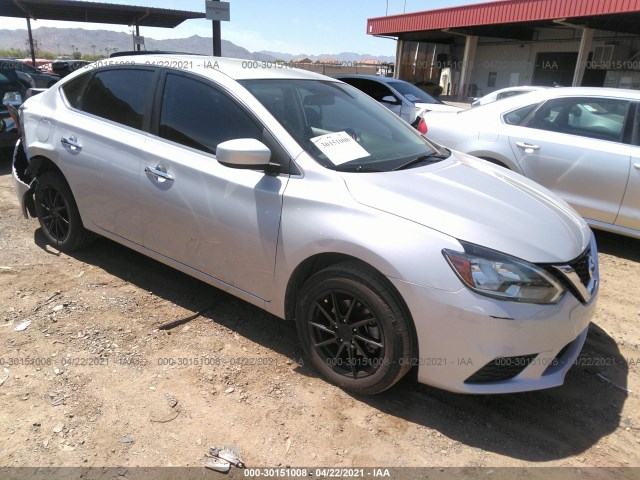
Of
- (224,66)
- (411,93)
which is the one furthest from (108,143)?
(411,93)

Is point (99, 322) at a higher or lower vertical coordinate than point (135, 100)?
lower

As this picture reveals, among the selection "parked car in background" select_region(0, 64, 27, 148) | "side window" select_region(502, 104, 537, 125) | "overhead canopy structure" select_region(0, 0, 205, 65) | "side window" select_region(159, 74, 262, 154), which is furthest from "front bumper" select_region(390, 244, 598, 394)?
"overhead canopy structure" select_region(0, 0, 205, 65)

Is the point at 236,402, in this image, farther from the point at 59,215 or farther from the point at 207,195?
the point at 59,215

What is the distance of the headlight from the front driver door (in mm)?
1017

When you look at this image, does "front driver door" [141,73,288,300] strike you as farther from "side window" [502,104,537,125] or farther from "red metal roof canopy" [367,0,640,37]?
"red metal roof canopy" [367,0,640,37]

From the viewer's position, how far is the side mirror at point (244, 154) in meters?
2.60

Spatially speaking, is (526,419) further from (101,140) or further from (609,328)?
(101,140)

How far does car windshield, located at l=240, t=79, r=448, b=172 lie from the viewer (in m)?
2.85

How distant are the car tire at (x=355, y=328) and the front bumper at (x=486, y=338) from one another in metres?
0.09

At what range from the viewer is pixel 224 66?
3.31 m

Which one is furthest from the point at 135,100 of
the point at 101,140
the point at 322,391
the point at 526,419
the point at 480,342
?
the point at 526,419

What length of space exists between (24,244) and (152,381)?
2.58 metres

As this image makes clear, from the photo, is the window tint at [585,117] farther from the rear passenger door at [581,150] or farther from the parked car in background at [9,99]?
the parked car in background at [9,99]

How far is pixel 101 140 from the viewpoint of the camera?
3.57 metres
